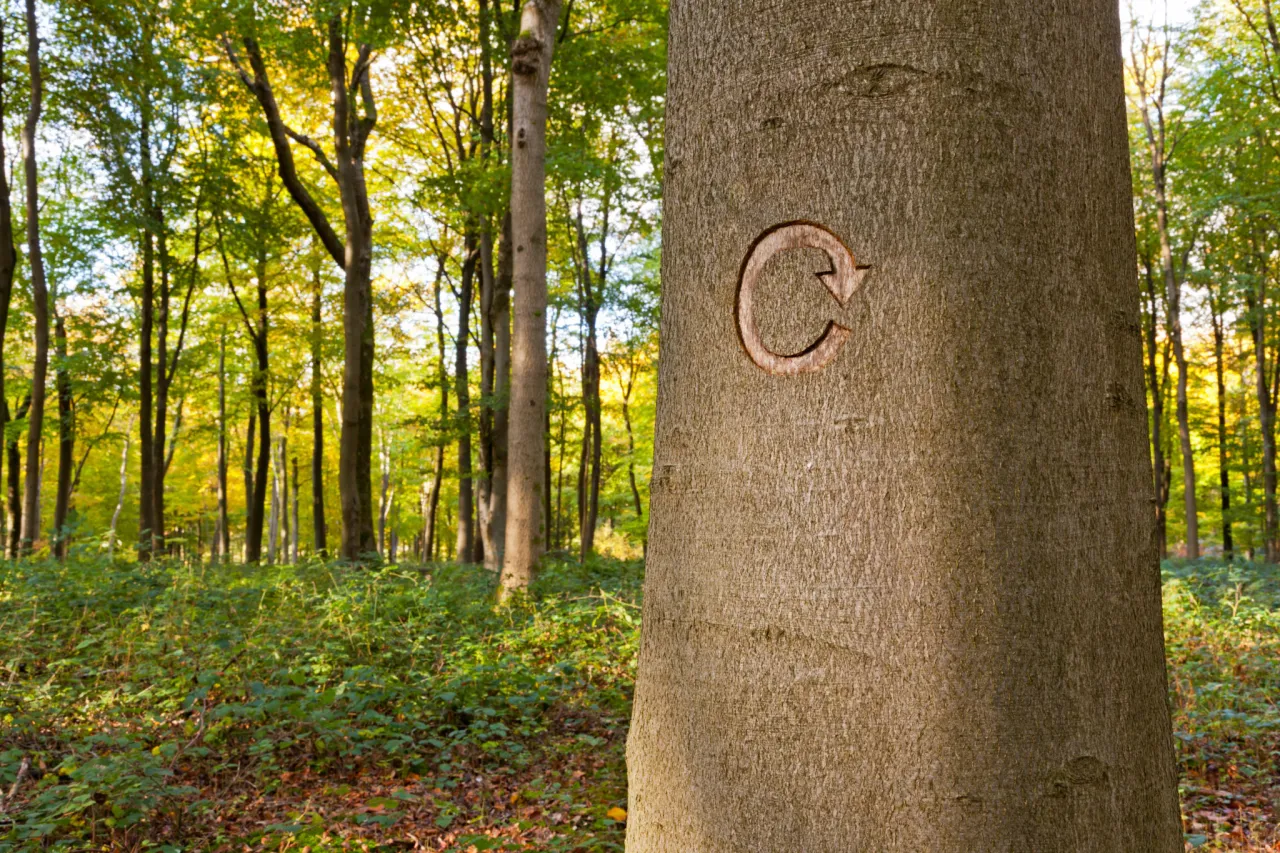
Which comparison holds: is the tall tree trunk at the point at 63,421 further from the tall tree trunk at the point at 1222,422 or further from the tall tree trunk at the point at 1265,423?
the tall tree trunk at the point at 1222,422

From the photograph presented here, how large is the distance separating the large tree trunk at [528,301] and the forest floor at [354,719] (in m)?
0.89

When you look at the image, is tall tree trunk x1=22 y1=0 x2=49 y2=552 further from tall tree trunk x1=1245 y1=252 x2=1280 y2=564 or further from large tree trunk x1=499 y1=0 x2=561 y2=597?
tall tree trunk x1=1245 y1=252 x2=1280 y2=564

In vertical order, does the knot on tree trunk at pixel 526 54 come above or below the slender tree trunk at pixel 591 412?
above

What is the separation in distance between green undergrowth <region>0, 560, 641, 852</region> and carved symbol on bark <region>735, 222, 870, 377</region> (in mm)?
2444

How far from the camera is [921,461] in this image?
1.26 m

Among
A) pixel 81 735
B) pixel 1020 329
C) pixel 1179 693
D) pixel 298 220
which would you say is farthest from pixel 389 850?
pixel 298 220

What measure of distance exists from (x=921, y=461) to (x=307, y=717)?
160 inches

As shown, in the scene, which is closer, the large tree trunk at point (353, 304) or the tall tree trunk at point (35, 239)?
the tall tree trunk at point (35, 239)

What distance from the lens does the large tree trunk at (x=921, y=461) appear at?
48.9 inches

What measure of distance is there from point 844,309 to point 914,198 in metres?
0.20

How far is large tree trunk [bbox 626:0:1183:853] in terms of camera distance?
1.24 meters

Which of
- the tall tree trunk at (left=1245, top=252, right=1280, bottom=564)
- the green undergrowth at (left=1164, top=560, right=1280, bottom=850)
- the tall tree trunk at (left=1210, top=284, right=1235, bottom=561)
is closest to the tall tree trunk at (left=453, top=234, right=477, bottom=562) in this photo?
the green undergrowth at (left=1164, top=560, right=1280, bottom=850)

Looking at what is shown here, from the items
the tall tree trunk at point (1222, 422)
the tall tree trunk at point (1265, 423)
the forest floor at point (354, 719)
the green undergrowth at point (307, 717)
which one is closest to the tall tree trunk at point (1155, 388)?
the tall tree trunk at point (1222, 422)

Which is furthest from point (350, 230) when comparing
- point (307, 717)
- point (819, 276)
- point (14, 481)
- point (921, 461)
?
point (14, 481)
